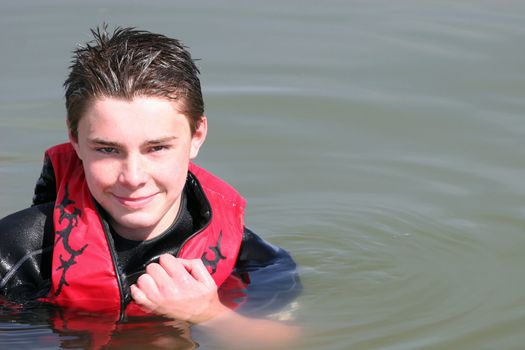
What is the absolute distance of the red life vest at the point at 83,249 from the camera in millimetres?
4484

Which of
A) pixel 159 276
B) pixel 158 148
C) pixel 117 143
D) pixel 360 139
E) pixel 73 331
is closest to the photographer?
pixel 117 143

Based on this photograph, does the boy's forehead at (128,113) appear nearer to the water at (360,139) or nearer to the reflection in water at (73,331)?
the reflection in water at (73,331)

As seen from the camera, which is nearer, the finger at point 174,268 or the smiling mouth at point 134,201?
the smiling mouth at point 134,201

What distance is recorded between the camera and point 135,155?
14.0 feet

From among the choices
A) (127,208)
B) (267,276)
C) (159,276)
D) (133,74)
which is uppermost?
(133,74)

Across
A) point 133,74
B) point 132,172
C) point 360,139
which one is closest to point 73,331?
point 132,172

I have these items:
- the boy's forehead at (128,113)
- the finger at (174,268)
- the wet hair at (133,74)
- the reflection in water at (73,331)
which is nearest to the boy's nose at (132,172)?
the boy's forehead at (128,113)

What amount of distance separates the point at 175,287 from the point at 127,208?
1.18ft

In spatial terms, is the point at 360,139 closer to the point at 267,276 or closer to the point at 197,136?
the point at 267,276

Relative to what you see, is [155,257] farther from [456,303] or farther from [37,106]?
[37,106]

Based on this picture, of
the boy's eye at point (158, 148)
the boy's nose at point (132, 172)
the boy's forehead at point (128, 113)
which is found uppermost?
the boy's forehead at point (128, 113)

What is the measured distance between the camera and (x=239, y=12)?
845 cm

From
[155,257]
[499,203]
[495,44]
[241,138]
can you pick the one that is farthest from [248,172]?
[495,44]

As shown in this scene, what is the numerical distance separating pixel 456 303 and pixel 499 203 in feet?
3.54
